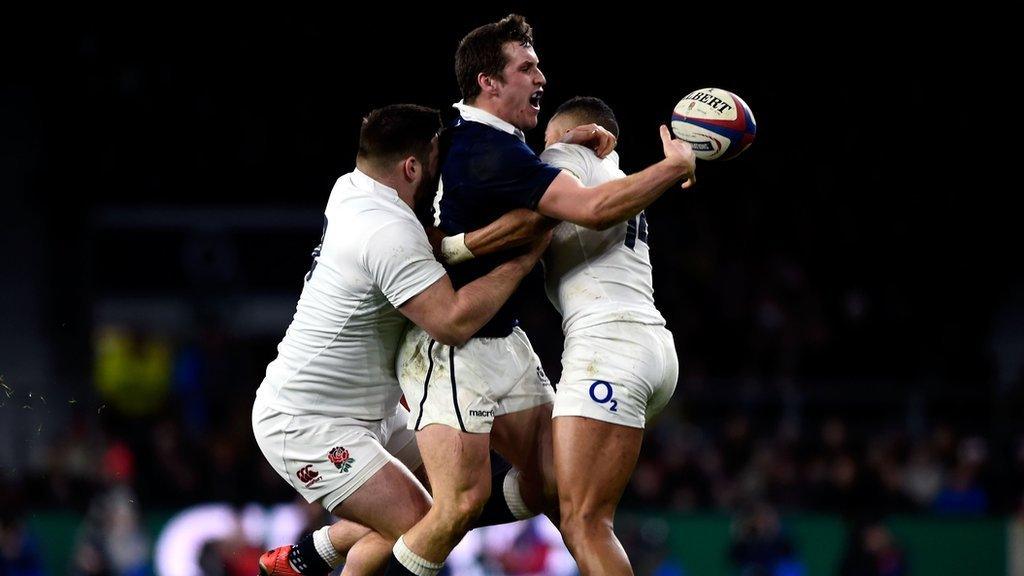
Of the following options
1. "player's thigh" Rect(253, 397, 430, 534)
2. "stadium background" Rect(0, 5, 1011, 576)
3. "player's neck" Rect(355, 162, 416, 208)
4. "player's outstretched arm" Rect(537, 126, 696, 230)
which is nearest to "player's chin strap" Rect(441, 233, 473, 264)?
"player's neck" Rect(355, 162, 416, 208)

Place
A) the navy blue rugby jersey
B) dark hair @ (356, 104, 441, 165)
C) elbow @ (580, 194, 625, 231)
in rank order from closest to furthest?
1. elbow @ (580, 194, 625, 231)
2. the navy blue rugby jersey
3. dark hair @ (356, 104, 441, 165)

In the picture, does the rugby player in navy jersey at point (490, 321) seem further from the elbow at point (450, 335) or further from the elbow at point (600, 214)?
the elbow at point (450, 335)

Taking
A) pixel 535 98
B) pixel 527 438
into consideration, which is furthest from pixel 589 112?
pixel 527 438

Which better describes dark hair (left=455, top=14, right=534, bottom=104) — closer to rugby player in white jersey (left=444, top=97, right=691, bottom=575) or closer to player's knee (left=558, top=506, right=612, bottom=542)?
rugby player in white jersey (left=444, top=97, right=691, bottom=575)

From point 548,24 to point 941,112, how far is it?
234 inches

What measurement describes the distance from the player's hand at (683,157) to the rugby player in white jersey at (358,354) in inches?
25.6

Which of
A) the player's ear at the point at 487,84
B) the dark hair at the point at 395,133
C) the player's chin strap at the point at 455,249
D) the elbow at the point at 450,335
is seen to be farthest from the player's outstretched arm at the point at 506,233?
the player's ear at the point at 487,84

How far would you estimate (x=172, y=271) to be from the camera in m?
18.2

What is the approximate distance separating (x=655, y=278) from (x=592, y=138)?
32.4 feet

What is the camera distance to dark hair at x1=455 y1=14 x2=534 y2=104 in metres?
6.01

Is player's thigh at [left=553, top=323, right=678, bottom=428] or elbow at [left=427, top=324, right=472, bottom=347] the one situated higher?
elbow at [left=427, top=324, right=472, bottom=347]

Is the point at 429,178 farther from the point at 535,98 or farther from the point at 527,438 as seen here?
the point at 527,438

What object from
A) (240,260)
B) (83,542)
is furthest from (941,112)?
(83,542)

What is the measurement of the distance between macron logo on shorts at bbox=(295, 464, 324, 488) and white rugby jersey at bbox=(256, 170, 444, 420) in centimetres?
25
